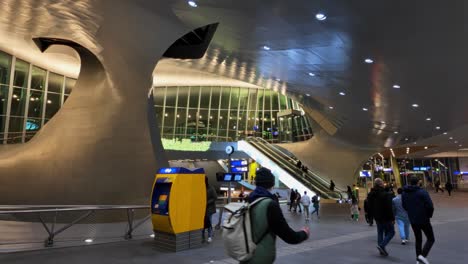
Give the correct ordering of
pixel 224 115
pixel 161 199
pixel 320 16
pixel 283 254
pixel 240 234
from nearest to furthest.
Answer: pixel 240 234, pixel 283 254, pixel 161 199, pixel 320 16, pixel 224 115

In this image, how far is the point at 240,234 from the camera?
108 inches

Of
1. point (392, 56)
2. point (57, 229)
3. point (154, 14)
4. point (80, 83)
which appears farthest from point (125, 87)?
point (392, 56)

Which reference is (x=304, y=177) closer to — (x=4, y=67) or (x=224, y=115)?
(x=224, y=115)

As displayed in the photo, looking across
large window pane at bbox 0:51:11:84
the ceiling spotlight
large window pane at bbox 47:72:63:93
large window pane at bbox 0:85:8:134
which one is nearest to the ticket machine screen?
the ceiling spotlight

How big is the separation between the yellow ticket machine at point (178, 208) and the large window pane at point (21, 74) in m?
27.0

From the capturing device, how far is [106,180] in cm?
1194

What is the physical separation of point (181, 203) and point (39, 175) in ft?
24.5

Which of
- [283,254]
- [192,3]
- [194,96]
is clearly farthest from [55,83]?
[283,254]

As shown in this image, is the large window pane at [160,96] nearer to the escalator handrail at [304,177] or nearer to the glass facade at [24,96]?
the glass facade at [24,96]

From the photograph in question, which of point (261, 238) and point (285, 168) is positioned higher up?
point (261, 238)

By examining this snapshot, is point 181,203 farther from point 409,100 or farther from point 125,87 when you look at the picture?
point 409,100

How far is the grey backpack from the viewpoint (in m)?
2.70

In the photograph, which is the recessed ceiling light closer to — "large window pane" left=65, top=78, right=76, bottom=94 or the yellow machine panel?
the yellow machine panel

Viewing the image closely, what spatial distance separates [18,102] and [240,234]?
32.7 meters
